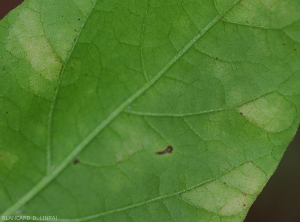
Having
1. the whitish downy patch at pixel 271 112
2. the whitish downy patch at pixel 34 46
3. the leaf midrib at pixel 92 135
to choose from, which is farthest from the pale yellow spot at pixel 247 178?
the whitish downy patch at pixel 34 46

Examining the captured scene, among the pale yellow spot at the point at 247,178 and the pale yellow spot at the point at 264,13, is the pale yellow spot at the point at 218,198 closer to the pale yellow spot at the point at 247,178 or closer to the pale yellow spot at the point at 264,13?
the pale yellow spot at the point at 247,178

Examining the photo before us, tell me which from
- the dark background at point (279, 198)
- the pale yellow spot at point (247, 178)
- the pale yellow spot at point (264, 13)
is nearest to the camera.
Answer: the pale yellow spot at point (264, 13)

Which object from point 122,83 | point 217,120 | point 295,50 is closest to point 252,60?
point 295,50

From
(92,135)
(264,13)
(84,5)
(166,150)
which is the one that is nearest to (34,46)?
(84,5)

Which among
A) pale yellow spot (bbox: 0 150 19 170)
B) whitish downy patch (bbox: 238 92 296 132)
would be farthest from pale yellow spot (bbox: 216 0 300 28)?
pale yellow spot (bbox: 0 150 19 170)

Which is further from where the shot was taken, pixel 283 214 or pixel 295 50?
pixel 283 214

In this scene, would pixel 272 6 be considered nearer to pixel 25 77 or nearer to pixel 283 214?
pixel 25 77
